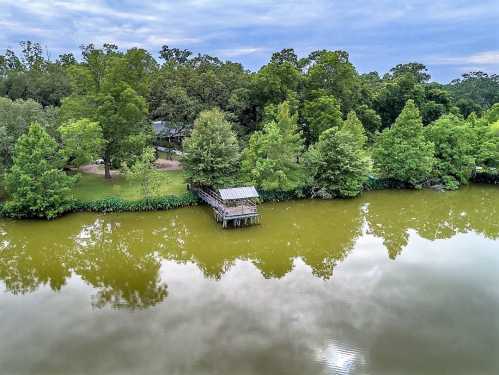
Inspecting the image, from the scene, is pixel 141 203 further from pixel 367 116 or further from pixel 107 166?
pixel 367 116

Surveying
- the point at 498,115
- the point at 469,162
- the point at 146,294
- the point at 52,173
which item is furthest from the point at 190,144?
the point at 498,115

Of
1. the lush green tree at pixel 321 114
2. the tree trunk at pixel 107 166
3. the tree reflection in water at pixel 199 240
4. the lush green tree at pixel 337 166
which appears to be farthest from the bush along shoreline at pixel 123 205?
the lush green tree at pixel 321 114

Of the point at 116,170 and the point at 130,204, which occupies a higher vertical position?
the point at 116,170

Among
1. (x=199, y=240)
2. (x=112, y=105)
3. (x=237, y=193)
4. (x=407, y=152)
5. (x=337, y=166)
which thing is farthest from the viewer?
(x=407, y=152)

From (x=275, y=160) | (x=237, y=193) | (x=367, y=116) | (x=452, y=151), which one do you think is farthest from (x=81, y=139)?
(x=452, y=151)

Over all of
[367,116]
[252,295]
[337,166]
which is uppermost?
[367,116]
